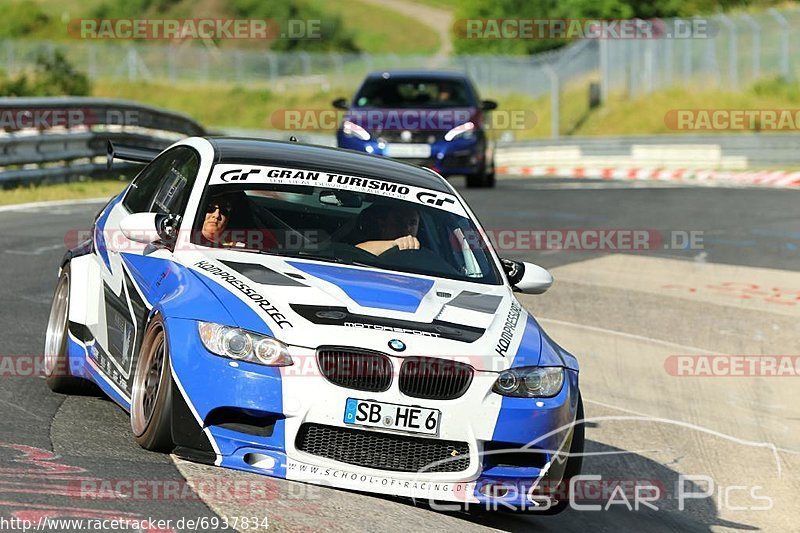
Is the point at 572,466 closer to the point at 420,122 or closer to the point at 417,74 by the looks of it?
the point at 420,122

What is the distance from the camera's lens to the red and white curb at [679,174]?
92.9 feet

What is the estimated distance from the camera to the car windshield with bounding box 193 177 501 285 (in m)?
7.34

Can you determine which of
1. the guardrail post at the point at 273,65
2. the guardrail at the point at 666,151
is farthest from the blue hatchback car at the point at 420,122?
the guardrail post at the point at 273,65

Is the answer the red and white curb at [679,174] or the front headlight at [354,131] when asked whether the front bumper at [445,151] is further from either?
the red and white curb at [679,174]

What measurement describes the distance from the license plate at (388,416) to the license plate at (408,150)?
16176mm

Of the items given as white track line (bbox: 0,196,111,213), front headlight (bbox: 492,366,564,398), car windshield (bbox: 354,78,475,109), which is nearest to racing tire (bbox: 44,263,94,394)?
front headlight (bbox: 492,366,564,398)

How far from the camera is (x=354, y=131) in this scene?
73.2 ft

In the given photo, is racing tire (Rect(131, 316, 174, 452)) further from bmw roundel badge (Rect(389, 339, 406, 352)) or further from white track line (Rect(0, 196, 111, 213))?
white track line (Rect(0, 196, 111, 213))

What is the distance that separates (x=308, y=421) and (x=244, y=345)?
0.42m

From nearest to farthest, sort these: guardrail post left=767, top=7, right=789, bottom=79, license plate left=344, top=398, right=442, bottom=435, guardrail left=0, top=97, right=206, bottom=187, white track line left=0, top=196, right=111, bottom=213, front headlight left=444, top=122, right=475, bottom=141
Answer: license plate left=344, top=398, right=442, bottom=435 → white track line left=0, top=196, right=111, bottom=213 → guardrail left=0, top=97, right=206, bottom=187 → front headlight left=444, top=122, right=475, bottom=141 → guardrail post left=767, top=7, right=789, bottom=79

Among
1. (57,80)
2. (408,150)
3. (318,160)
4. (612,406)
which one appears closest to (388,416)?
(318,160)

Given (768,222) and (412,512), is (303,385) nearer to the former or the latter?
(412,512)

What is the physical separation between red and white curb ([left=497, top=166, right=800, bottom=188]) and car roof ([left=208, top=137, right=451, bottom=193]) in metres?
20.3

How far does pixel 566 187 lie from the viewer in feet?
84.4
